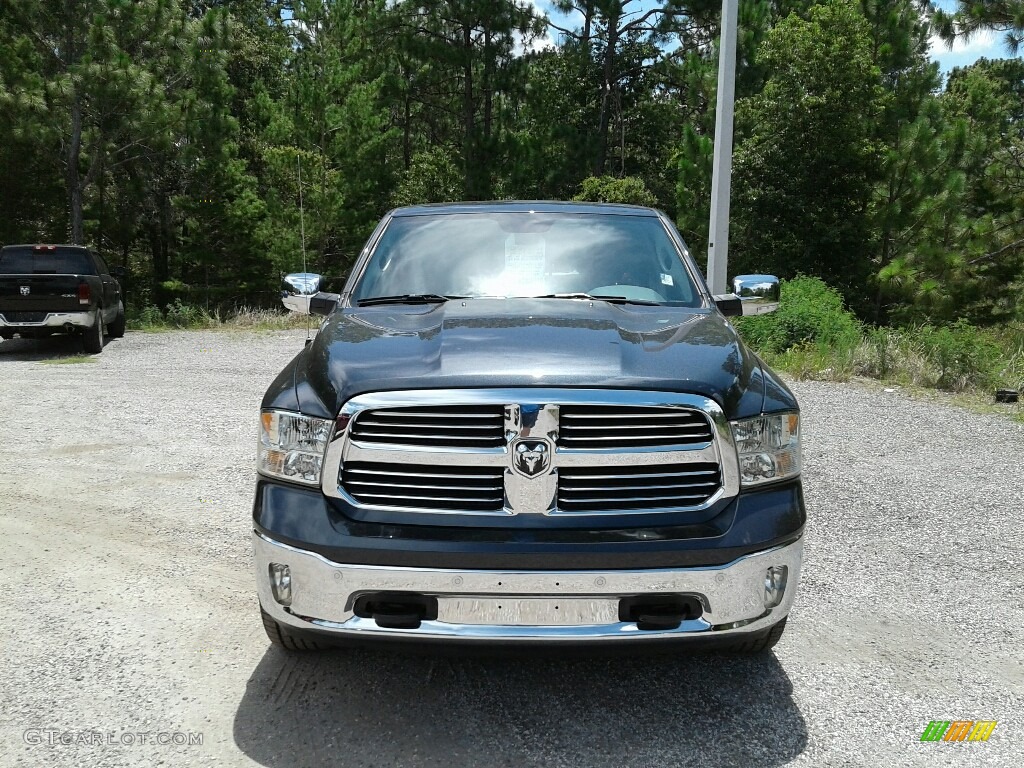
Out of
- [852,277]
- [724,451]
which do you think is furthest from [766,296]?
[852,277]

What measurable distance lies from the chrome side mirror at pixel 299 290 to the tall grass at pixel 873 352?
8.47m

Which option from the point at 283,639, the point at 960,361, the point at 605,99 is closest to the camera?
the point at 283,639

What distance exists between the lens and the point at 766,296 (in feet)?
15.8

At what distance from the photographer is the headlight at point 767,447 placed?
3086mm

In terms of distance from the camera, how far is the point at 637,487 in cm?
302

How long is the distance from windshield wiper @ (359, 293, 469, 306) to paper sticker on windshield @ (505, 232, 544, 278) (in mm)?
354

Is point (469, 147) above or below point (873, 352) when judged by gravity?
above

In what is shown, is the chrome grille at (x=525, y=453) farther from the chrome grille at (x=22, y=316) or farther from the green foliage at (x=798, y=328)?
the chrome grille at (x=22, y=316)

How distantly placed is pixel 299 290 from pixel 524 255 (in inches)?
49.2

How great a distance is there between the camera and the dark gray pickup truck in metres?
2.87

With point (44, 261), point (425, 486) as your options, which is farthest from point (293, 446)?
point (44, 261)

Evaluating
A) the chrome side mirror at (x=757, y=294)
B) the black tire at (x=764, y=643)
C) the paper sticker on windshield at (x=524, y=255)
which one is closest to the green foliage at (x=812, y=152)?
the chrome side mirror at (x=757, y=294)

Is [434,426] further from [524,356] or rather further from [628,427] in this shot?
[628,427]

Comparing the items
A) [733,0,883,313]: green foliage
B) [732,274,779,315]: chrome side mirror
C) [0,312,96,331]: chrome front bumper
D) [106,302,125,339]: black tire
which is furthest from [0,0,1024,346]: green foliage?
[732,274,779,315]: chrome side mirror
